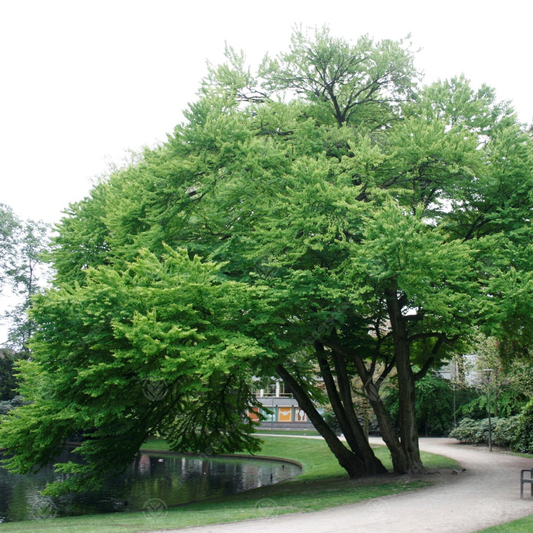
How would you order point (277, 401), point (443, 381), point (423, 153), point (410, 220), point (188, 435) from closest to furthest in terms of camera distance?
point (410, 220)
point (423, 153)
point (188, 435)
point (443, 381)
point (277, 401)

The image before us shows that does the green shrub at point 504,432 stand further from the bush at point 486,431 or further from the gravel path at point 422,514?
the gravel path at point 422,514

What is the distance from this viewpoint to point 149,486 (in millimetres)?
23125

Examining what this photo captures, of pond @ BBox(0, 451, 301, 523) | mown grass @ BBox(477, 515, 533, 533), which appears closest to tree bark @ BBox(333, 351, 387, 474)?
pond @ BBox(0, 451, 301, 523)

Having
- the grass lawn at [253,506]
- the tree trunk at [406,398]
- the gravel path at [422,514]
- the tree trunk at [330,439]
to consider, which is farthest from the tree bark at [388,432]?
the gravel path at [422,514]

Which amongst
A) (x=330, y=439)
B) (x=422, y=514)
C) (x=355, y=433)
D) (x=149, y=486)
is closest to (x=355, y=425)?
(x=355, y=433)

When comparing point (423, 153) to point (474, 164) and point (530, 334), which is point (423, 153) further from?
point (530, 334)

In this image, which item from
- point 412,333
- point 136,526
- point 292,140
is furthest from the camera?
point 412,333

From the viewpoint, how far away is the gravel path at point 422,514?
943 cm

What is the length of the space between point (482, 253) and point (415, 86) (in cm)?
756

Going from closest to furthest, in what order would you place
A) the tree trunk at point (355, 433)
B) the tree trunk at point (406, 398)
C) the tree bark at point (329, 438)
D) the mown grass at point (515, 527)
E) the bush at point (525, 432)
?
the mown grass at point (515, 527) → the tree trunk at point (406, 398) → the tree trunk at point (355, 433) → the tree bark at point (329, 438) → the bush at point (525, 432)

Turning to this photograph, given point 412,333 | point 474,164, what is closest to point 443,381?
point 412,333

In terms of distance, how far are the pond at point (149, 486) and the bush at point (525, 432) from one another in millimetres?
10988

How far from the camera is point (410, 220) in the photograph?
12.8 metres

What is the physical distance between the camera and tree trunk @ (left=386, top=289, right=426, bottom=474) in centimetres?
1717
